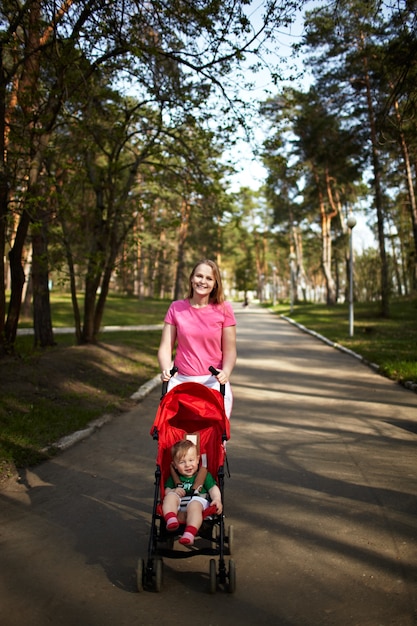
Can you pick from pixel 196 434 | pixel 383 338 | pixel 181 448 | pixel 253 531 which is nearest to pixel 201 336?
pixel 196 434

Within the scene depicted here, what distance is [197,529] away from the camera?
3988 mm

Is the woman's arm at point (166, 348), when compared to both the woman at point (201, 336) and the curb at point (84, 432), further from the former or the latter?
the curb at point (84, 432)

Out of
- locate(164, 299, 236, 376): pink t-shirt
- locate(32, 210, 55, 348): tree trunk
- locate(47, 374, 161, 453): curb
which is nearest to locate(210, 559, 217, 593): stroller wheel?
locate(164, 299, 236, 376): pink t-shirt

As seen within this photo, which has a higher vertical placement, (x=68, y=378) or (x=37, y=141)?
(x=37, y=141)

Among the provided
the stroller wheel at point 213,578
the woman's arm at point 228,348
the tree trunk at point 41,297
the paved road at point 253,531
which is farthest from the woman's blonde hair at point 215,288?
the tree trunk at point 41,297

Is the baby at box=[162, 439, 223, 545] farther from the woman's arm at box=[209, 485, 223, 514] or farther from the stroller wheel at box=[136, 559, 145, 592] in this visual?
the stroller wheel at box=[136, 559, 145, 592]

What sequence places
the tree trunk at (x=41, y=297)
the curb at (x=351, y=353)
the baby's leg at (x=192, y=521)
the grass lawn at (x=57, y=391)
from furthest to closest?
the tree trunk at (x=41, y=297), the curb at (x=351, y=353), the grass lawn at (x=57, y=391), the baby's leg at (x=192, y=521)

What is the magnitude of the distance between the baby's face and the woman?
1.77 ft

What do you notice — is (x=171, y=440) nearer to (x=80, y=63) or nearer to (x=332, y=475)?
(x=332, y=475)

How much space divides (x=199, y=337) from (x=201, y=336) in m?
0.02

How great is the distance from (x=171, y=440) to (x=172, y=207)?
13699 mm

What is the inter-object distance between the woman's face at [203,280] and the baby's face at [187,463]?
1267 mm

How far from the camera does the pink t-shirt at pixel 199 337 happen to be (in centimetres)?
476

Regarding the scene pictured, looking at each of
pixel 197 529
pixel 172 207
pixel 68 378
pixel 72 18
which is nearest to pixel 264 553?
pixel 197 529
